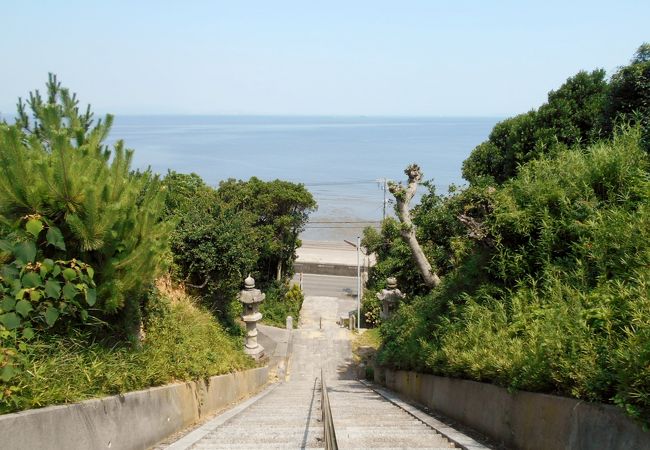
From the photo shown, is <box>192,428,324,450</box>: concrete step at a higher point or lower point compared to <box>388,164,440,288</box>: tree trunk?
lower

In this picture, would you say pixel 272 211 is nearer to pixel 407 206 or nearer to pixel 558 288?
pixel 407 206

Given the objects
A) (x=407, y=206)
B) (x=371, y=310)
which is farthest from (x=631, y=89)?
(x=371, y=310)

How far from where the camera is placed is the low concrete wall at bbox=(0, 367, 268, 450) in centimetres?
339

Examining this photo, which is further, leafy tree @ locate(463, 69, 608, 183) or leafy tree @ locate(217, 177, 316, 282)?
leafy tree @ locate(217, 177, 316, 282)

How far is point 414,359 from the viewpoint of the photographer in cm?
887

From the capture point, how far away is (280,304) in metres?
23.6

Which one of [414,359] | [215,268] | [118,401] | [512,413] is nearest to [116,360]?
[118,401]

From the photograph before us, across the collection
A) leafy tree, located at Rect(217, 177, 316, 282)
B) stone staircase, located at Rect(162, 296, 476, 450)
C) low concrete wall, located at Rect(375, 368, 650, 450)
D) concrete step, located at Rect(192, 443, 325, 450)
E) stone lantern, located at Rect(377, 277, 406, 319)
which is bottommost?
stone staircase, located at Rect(162, 296, 476, 450)

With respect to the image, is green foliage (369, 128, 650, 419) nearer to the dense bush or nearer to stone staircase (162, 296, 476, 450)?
stone staircase (162, 296, 476, 450)

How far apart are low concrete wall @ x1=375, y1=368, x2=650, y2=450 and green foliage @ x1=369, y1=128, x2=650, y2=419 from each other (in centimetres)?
12

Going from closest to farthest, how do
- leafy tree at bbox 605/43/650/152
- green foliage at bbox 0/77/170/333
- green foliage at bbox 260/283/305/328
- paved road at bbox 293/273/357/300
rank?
green foliage at bbox 0/77/170/333, leafy tree at bbox 605/43/650/152, green foliage at bbox 260/283/305/328, paved road at bbox 293/273/357/300

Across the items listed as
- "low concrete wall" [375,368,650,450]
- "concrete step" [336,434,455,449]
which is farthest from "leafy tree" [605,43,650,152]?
"concrete step" [336,434,455,449]

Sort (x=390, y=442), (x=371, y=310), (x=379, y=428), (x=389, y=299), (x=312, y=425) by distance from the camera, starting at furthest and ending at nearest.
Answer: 1. (x=371, y=310)
2. (x=389, y=299)
3. (x=312, y=425)
4. (x=379, y=428)
5. (x=390, y=442)

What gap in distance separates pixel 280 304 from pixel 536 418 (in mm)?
19668
